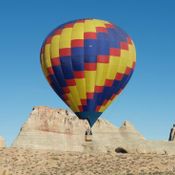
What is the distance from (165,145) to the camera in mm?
133625

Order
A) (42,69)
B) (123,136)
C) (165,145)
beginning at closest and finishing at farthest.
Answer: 1. (42,69)
2. (165,145)
3. (123,136)

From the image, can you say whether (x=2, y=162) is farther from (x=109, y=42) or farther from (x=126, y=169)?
(x=109, y=42)

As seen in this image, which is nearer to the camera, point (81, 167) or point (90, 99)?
point (90, 99)

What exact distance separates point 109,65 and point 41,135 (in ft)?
353

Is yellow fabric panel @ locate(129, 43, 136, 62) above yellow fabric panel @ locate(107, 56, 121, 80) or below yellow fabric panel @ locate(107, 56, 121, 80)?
above

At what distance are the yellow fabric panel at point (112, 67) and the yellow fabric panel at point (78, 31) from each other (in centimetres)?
427

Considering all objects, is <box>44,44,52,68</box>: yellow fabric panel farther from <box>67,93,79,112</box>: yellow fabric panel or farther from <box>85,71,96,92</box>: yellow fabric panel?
<box>85,71,96,92</box>: yellow fabric panel

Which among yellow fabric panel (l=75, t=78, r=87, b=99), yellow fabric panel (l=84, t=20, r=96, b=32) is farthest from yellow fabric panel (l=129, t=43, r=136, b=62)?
yellow fabric panel (l=75, t=78, r=87, b=99)

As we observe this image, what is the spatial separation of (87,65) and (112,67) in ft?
9.94

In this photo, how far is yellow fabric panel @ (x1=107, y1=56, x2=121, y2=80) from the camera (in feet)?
198

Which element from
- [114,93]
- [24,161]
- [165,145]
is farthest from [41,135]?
Answer: [114,93]

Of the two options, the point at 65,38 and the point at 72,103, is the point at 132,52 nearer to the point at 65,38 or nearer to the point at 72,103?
the point at 65,38

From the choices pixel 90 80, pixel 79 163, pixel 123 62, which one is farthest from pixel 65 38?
pixel 79 163

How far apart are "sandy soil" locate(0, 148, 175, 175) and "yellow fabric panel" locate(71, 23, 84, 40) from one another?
17329 mm
